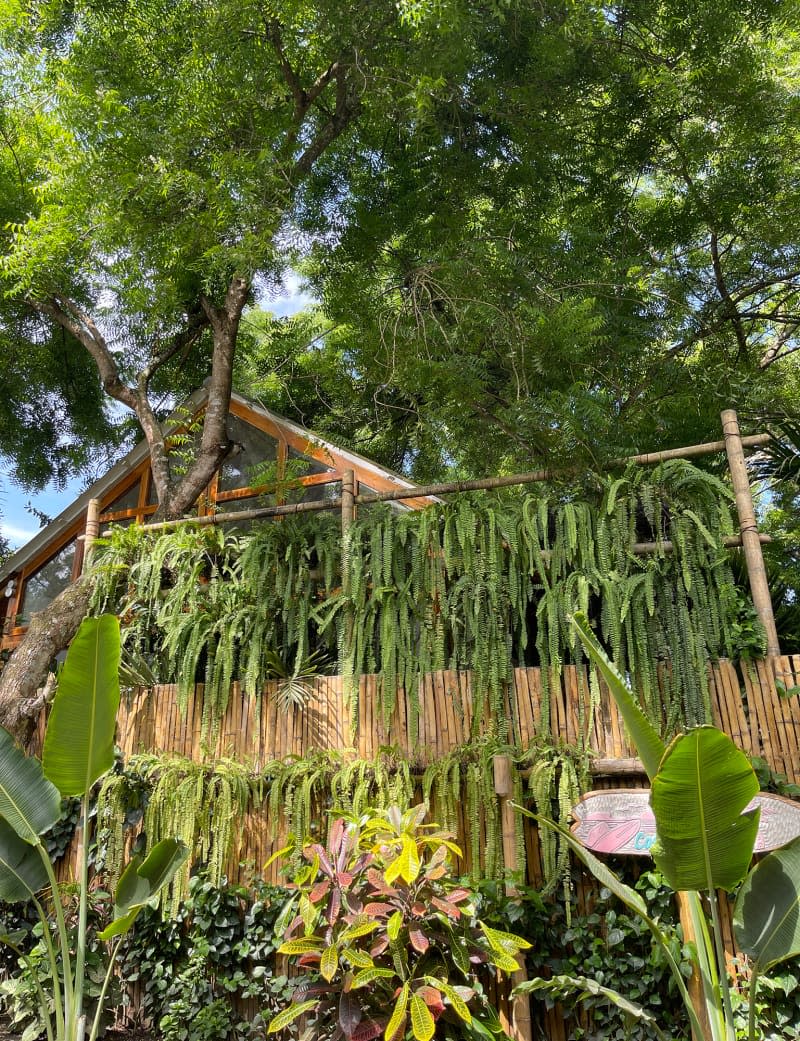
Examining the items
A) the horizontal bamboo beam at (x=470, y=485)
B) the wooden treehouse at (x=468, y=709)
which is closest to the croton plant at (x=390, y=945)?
the wooden treehouse at (x=468, y=709)

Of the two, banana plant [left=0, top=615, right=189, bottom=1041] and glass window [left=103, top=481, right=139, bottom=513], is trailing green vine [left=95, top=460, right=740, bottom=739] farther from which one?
glass window [left=103, top=481, right=139, bottom=513]

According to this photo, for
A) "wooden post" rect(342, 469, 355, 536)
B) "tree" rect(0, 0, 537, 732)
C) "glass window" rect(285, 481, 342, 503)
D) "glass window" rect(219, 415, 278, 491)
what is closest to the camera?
"wooden post" rect(342, 469, 355, 536)

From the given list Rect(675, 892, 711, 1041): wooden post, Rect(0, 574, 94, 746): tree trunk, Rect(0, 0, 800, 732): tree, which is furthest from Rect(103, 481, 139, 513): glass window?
Rect(675, 892, 711, 1041): wooden post

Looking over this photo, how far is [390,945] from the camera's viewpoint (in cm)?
375

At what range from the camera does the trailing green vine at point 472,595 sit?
15.0 feet

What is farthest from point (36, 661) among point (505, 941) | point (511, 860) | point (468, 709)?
point (505, 941)

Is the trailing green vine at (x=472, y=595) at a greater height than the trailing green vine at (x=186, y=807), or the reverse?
the trailing green vine at (x=472, y=595)

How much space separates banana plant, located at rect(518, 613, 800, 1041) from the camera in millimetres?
2639

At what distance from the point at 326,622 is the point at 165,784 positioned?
4.68 feet

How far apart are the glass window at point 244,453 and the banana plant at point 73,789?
5.38 metres

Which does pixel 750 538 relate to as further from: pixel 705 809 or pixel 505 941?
pixel 505 941

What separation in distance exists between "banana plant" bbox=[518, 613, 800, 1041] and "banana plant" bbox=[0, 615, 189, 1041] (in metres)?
2.23

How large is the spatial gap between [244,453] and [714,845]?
7.51 meters

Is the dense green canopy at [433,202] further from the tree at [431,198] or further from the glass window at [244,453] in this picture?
the glass window at [244,453]
